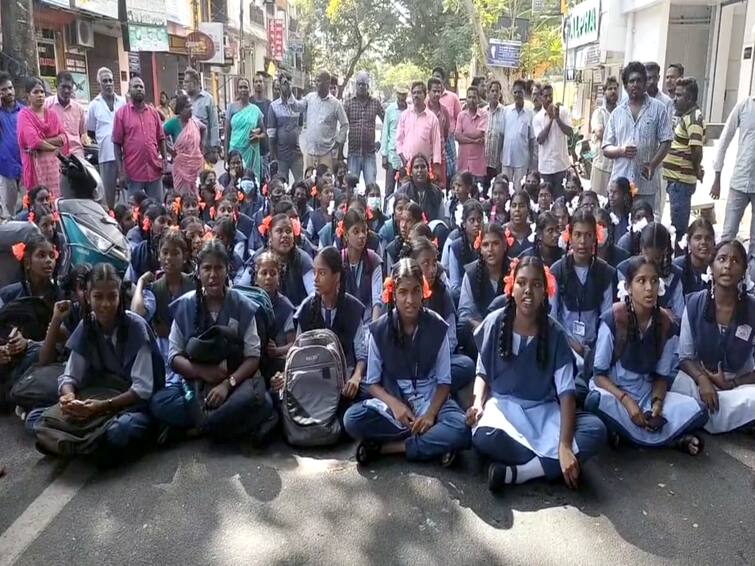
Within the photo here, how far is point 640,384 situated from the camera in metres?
3.70

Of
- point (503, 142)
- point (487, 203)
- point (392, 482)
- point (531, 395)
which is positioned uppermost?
point (503, 142)

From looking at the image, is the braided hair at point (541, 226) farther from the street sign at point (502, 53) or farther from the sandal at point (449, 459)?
the street sign at point (502, 53)

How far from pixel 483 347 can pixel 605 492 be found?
0.84 m

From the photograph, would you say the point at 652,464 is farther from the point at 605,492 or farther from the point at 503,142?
the point at 503,142

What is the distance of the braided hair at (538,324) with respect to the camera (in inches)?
135

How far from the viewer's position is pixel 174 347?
3.78 m

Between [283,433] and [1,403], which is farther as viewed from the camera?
[1,403]

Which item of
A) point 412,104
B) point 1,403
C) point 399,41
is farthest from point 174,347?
point 399,41

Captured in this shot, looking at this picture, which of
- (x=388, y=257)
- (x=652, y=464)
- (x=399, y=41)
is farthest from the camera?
(x=399, y=41)

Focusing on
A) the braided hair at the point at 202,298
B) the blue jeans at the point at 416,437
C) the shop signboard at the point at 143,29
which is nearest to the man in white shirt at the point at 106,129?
the braided hair at the point at 202,298

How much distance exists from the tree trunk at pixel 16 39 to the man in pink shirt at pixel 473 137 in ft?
16.4

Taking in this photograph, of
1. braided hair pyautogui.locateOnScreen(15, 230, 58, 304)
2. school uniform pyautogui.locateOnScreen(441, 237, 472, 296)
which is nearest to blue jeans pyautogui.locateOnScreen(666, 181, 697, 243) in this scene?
school uniform pyautogui.locateOnScreen(441, 237, 472, 296)

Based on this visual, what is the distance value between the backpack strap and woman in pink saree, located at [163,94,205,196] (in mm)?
5191

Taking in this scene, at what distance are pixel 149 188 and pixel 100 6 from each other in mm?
7929
